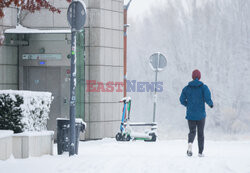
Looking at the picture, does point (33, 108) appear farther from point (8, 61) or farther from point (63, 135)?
point (8, 61)

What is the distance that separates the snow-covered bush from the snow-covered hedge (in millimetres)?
54

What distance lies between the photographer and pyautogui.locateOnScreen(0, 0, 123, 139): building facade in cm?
1506

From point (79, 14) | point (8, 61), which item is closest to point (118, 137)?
point (8, 61)

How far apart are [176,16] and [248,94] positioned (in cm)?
965

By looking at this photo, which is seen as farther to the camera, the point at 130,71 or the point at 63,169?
the point at 130,71

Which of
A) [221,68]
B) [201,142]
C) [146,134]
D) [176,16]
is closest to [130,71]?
[176,16]

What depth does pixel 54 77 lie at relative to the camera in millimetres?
15328

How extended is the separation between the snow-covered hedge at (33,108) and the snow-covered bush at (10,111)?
0.05 meters

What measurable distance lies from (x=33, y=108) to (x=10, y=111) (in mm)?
535

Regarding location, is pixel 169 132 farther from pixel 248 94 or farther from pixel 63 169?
pixel 63 169

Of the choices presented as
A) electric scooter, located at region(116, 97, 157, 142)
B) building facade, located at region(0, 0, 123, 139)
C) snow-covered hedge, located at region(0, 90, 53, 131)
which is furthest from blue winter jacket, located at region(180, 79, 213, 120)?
building facade, located at region(0, 0, 123, 139)

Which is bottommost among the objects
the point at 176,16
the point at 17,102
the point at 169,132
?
the point at 169,132

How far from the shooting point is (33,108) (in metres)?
9.48

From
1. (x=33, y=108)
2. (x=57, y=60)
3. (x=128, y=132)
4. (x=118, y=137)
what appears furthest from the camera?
(x=128, y=132)
